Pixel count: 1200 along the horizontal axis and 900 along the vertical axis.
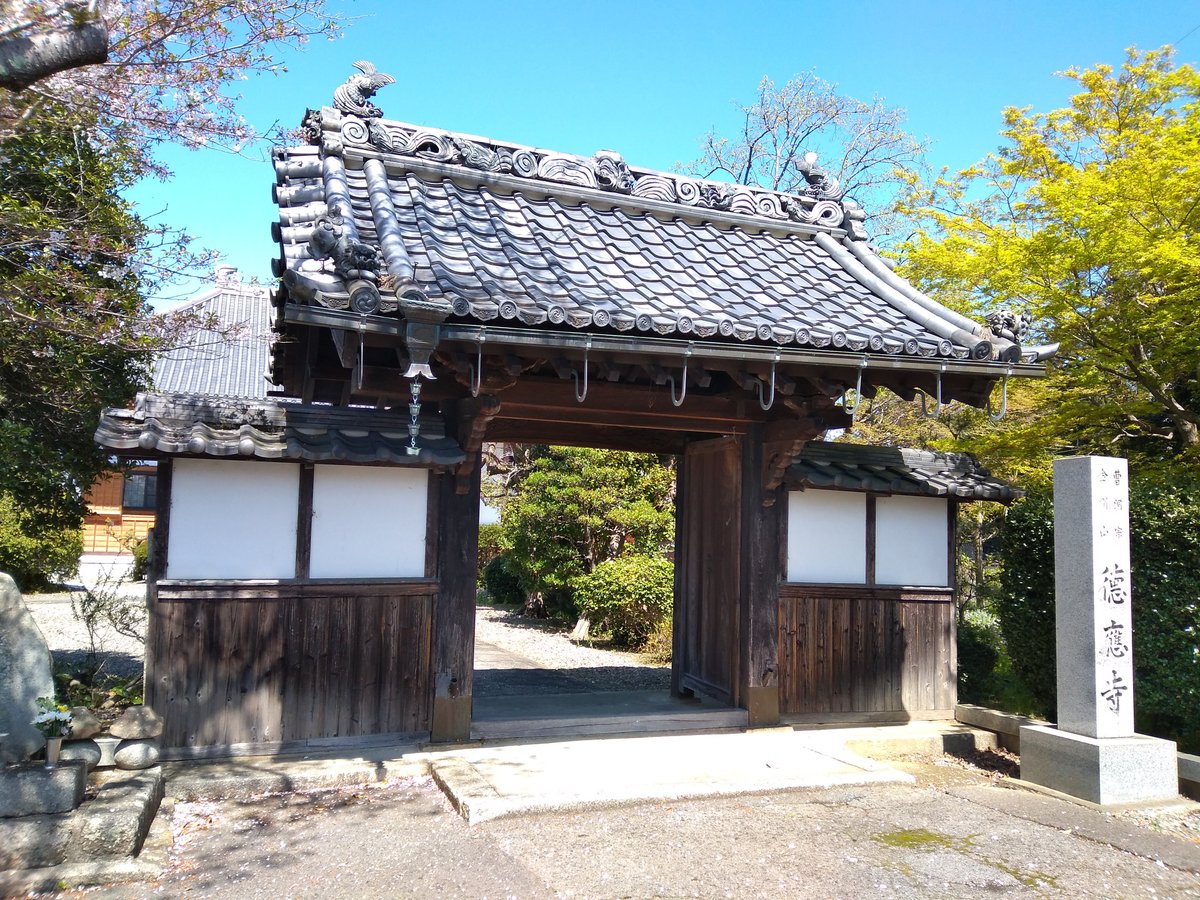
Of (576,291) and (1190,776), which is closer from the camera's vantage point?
(576,291)

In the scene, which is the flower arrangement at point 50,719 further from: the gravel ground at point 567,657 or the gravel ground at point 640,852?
the gravel ground at point 567,657

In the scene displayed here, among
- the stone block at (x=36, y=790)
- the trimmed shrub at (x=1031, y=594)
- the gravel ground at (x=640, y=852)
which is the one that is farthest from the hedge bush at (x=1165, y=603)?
the stone block at (x=36, y=790)

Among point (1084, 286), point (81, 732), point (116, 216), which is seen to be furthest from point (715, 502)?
point (116, 216)

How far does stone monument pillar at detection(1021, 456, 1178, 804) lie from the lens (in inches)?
249

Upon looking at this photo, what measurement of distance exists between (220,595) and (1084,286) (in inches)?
371

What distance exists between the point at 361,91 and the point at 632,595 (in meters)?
9.61

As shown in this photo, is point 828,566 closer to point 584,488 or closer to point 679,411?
point 679,411

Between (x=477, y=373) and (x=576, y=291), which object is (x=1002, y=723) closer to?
(x=576, y=291)

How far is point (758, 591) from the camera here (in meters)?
7.71

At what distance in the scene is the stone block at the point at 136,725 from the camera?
5422 mm

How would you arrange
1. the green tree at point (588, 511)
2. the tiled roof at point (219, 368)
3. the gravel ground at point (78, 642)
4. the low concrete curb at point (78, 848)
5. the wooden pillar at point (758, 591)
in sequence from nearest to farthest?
the low concrete curb at point (78, 848) < the wooden pillar at point (758, 591) < the gravel ground at point (78, 642) < the green tree at point (588, 511) < the tiled roof at point (219, 368)

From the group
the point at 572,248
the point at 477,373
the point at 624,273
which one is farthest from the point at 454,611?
the point at 572,248

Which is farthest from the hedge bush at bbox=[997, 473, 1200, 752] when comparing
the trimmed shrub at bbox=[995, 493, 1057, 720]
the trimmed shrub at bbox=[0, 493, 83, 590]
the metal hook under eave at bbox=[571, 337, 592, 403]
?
→ the trimmed shrub at bbox=[0, 493, 83, 590]

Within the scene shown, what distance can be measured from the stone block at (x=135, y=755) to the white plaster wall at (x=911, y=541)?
630 centimetres
